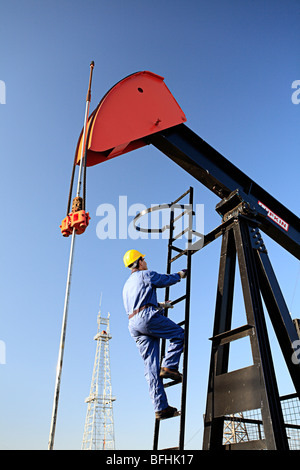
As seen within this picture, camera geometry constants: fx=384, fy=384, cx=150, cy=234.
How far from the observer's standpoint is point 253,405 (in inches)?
129

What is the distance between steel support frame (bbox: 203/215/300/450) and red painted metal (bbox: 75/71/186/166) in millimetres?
1504

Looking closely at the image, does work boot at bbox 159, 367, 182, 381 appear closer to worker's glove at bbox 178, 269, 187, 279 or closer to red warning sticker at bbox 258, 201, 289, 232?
worker's glove at bbox 178, 269, 187, 279

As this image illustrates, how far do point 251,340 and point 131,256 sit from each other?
167 centimetres

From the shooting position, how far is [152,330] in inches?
155

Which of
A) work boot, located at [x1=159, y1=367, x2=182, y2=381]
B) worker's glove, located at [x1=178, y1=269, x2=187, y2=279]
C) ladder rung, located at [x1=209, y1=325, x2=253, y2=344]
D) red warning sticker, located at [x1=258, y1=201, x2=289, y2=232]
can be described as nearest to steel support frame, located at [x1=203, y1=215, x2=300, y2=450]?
ladder rung, located at [x1=209, y1=325, x2=253, y2=344]

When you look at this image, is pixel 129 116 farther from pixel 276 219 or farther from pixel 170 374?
pixel 170 374

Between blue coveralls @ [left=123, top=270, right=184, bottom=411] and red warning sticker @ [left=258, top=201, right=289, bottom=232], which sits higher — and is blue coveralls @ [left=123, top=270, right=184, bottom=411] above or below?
below

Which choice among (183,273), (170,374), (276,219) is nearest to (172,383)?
(170,374)

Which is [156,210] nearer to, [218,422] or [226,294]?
[226,294]

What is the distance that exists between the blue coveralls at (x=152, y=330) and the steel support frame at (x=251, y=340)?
0.43 meters

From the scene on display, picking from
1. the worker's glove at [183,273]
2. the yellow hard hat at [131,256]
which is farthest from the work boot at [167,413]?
the yellow hard hat at [131,256]

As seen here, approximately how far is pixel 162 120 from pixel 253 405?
3.24 metres

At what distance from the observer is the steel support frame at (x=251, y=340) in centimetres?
325

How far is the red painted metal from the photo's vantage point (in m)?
4.20
